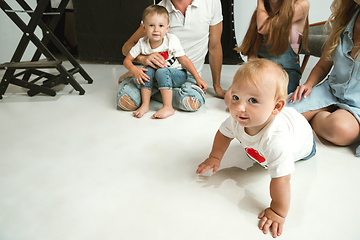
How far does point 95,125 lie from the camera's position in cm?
134

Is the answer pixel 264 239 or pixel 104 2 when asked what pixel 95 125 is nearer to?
pixel 264 239

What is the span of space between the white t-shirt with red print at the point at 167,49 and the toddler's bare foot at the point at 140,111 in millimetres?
289

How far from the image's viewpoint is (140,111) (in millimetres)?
1433

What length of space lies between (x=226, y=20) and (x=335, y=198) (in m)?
2.22

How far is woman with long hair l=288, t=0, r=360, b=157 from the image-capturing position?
1102mm

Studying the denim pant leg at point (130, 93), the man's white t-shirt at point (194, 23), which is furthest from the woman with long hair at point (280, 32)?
the denim pant leg at point (130, 93)

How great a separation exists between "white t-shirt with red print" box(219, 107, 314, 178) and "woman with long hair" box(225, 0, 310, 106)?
1.83 feet

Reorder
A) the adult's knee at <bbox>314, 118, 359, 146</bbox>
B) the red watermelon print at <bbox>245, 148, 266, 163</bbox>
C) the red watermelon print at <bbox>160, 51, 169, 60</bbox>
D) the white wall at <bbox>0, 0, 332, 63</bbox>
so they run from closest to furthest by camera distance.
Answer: the red watermelon print at <bbox>245, 148, 266, 163</bbox> → the adult's knee at <bbox>314, 118, 359, 146</bbox> → the red watermelon print at <bbox>160, 51, 169, 60</bbox> → the white wall at <bbox>0, 0, 332, 63</bbox>

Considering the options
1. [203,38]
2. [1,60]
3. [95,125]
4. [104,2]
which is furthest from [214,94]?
[1,60]

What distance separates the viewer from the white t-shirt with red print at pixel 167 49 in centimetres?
149

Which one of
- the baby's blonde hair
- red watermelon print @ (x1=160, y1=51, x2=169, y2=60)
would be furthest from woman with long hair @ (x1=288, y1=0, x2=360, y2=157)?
red watermelon print @ (x1=160, y1=51, x2=169, y2=60)

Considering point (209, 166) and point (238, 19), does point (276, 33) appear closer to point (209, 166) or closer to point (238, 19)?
point (209, 166)

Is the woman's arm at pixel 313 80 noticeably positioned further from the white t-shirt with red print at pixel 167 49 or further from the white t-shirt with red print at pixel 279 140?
the white t-shirt with red print at pixel 167 49

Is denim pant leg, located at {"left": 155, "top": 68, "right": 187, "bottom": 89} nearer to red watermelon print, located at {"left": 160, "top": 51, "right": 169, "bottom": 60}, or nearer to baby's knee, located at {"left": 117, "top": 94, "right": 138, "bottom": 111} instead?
red watermelon print, located at {"left": 160, "top": 51, "right": 169, "bottom": 60}
